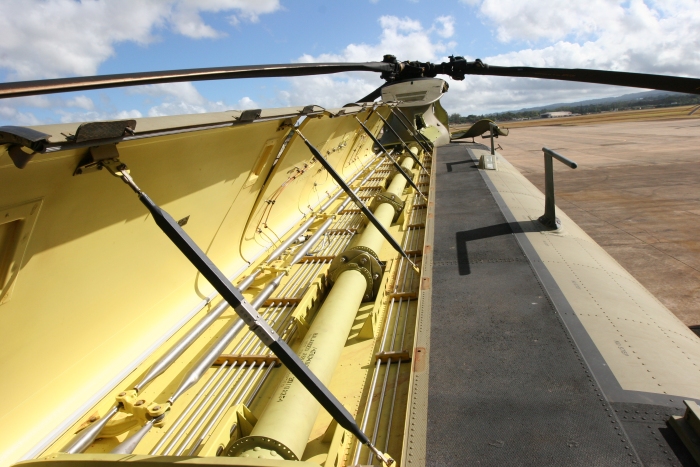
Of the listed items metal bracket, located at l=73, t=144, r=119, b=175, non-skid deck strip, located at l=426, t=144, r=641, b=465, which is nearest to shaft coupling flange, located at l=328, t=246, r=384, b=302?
non-skid deck strip, located at l=426, t=144, r=641, b=465

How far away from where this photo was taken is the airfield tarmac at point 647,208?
829 centimetres

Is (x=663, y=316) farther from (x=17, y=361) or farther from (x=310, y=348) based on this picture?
(x=17, y=361)

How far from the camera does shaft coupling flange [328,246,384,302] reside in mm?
4613

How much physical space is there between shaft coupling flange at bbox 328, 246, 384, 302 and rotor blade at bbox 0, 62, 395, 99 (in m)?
1.96

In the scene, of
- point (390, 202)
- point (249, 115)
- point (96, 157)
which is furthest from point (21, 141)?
point (390, 202)

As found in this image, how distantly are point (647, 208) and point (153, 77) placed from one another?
51.5 feet

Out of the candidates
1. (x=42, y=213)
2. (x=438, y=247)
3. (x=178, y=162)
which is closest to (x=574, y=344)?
(x=438, y=247)

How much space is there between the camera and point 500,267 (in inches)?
182

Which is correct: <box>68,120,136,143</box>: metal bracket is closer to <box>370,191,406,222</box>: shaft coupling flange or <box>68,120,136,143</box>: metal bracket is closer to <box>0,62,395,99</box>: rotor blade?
<box>0,62,395,99</box>: rotor blade

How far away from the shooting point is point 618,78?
150 inches

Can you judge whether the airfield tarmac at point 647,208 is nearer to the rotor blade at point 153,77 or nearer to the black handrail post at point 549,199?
the black handrail post at point 549,199

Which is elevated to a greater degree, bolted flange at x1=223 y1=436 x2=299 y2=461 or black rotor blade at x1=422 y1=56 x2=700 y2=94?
black rotor blade at x1=422 y1=56 x2=700 y2=94

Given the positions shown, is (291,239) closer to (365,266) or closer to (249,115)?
(365,266)

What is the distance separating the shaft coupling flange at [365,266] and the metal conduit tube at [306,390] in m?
0.09
